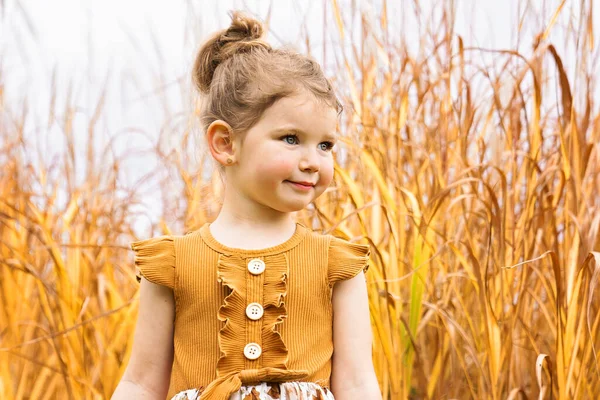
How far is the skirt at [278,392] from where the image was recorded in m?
1.37

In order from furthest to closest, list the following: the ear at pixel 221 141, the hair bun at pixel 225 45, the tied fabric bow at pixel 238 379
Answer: the hair bun at pixel 225 45, the ear at pixel 221 141, the tied fabric bow at pixel 238 379

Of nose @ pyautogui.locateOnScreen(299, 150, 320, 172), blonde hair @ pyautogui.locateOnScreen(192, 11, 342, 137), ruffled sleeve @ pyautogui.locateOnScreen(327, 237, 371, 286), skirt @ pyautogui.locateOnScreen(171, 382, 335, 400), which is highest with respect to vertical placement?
blonde hair @ pyautogui.locateOnScreen(192, 11, 342, 137)

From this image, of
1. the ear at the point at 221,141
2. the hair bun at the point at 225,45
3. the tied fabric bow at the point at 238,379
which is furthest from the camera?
the hair bun at the point at 225,45

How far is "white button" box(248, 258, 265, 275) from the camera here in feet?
4.60

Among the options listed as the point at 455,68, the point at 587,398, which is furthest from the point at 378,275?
the point at 455,68

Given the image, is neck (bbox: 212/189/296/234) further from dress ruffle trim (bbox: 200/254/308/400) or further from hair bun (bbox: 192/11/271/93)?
hair bun (bbox: 192/11/271/93)

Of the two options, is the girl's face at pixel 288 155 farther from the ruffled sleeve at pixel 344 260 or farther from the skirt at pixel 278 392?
the skirt at pixel 278 392

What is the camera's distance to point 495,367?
6.77ft

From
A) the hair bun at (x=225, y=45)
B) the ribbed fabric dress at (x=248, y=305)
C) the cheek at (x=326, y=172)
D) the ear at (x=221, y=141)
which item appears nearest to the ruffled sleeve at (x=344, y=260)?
the ribbed fabric dress at (x=248, y=305)

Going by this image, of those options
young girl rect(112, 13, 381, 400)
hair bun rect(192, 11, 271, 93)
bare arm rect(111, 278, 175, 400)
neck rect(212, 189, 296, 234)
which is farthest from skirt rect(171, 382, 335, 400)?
hair bun rect(192, 11, 271, 93)

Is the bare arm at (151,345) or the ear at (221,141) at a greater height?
the ear at (221,141)

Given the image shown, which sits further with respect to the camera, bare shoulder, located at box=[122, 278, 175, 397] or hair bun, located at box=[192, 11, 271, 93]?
hair bun, located at box=[192, 11, 271, 93]

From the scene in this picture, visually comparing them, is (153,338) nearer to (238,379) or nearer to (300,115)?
(238,379)

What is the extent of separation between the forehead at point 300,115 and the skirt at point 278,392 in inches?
14.6
